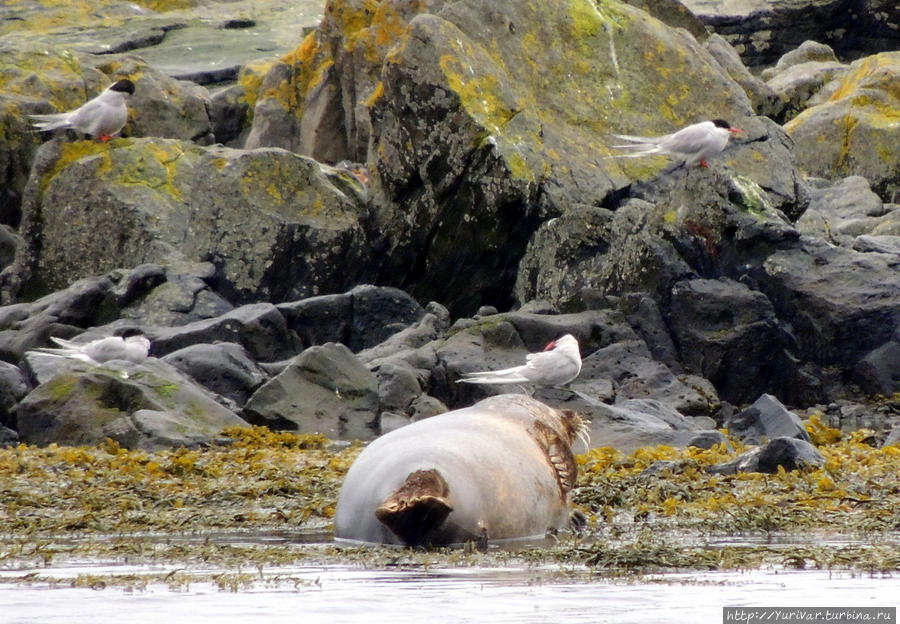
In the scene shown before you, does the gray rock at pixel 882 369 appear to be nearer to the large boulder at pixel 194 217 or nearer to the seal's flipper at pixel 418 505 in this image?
the large boulder at pixel 194 217

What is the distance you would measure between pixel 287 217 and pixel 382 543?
13324mm

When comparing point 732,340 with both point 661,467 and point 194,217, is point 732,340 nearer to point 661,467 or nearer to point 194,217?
point 661,467

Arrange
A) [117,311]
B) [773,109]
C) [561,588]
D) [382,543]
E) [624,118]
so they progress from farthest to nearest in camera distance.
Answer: [773,109] → [624,118] → [117,311] → [382,543] → [561,588]

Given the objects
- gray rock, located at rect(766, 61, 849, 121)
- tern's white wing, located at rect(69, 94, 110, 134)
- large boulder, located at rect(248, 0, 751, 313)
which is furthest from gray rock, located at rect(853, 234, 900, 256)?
gray rock, located at rect(766, 61, 849, 121)

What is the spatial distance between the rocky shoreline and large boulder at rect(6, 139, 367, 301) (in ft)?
0.12

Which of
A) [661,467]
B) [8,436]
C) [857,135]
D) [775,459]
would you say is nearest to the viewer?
[775,459]

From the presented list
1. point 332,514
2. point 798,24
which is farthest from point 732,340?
point 798,24

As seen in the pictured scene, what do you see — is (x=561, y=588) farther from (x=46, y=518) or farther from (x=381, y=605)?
(x=46, y=518)

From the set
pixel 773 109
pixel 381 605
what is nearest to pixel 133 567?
pixel 381 605

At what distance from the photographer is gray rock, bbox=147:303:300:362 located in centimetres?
1627

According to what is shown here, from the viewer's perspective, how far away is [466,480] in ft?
20.2

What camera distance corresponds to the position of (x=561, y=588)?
5.19 m

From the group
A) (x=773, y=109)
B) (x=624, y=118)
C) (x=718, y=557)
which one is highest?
(x=718, y=557)

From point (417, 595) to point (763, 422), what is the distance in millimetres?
7467
